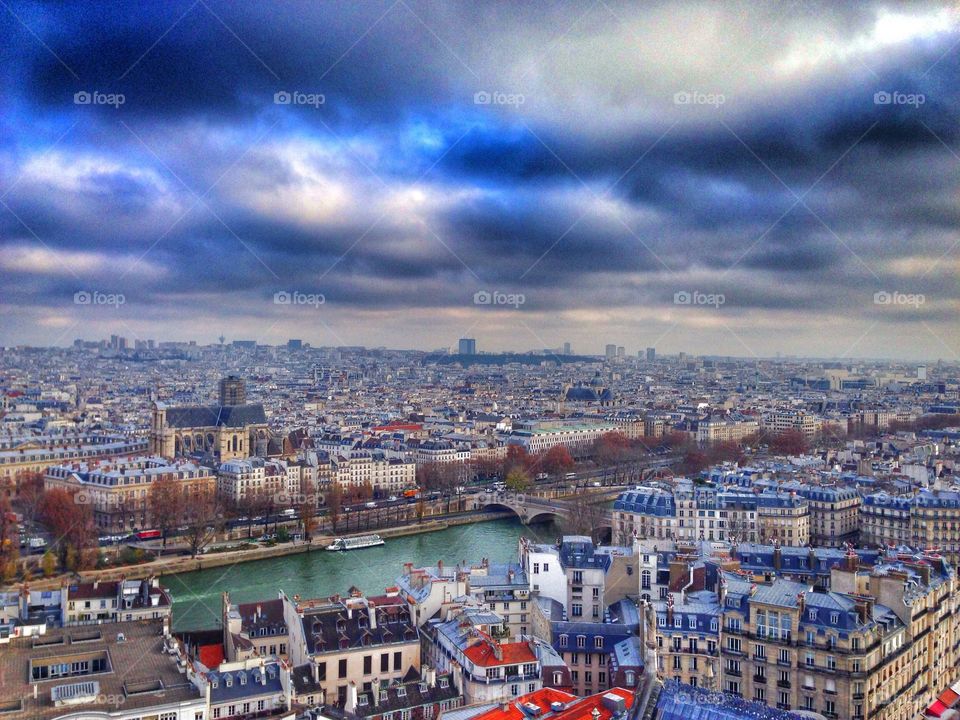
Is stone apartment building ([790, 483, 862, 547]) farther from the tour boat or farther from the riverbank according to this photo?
the tour boat

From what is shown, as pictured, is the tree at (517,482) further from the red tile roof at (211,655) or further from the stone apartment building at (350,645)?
the red tile roof at (211,655)

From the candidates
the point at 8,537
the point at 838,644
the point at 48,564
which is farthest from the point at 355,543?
the point at 838,644

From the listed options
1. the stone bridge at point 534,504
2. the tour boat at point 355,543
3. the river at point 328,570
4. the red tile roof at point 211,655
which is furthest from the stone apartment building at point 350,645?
the stone bridge at point 534,504

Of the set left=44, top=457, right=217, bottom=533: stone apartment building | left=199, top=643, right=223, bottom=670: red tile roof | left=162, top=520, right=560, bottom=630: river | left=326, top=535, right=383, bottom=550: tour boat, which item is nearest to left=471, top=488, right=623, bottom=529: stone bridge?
left=162, top=520, right=560, bottom=630: river

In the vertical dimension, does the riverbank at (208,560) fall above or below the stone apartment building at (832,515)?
below

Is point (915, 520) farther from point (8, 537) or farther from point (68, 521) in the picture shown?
point (8, 537)

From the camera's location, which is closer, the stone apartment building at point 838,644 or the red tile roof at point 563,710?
the red tile roof at point 563,710

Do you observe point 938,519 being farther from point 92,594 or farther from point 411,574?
point 92,594
